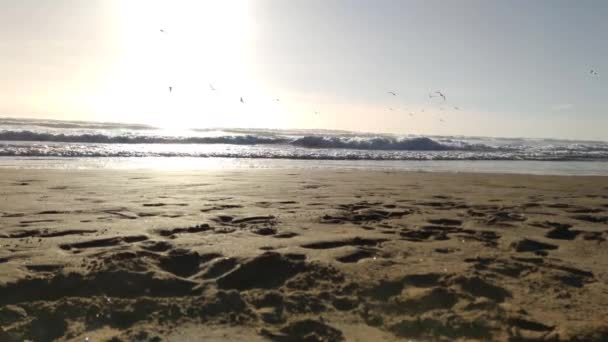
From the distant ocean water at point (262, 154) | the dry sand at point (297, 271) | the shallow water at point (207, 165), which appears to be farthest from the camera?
the distant ocean water at point (262, 154)

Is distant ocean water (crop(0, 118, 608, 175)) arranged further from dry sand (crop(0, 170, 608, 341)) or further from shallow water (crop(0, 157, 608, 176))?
dry sand (crop(0, 170, 608, 341))

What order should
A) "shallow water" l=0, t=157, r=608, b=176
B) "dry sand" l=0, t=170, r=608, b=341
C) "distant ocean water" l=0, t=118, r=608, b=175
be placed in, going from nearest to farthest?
"dry sand" l=0, t=170, r=608, b=341, "shallow water" l=0, t=157, r=608, b=176, "distant ocean water" l=0, t=118, r=608, b=175

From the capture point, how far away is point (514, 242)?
4406mm

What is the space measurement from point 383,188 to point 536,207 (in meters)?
2.66

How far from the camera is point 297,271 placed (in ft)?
11.4

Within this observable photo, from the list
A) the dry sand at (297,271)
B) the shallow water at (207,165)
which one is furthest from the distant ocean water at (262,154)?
the dry sand at (297,271)

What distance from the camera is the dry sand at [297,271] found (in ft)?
8.78

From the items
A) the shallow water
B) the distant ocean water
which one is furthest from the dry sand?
the distant ocean water

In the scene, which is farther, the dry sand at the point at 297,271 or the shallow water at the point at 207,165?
the shallow water at the point at 207,165

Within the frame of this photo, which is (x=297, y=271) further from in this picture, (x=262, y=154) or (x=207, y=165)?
(x=262, y=154)

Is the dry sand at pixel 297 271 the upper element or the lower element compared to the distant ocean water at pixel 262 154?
lower

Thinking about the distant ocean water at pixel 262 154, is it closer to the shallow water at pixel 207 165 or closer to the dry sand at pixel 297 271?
the shallow water at pixel 207 165

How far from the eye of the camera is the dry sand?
2.68m

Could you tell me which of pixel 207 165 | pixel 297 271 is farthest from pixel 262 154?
pixel 297 271
